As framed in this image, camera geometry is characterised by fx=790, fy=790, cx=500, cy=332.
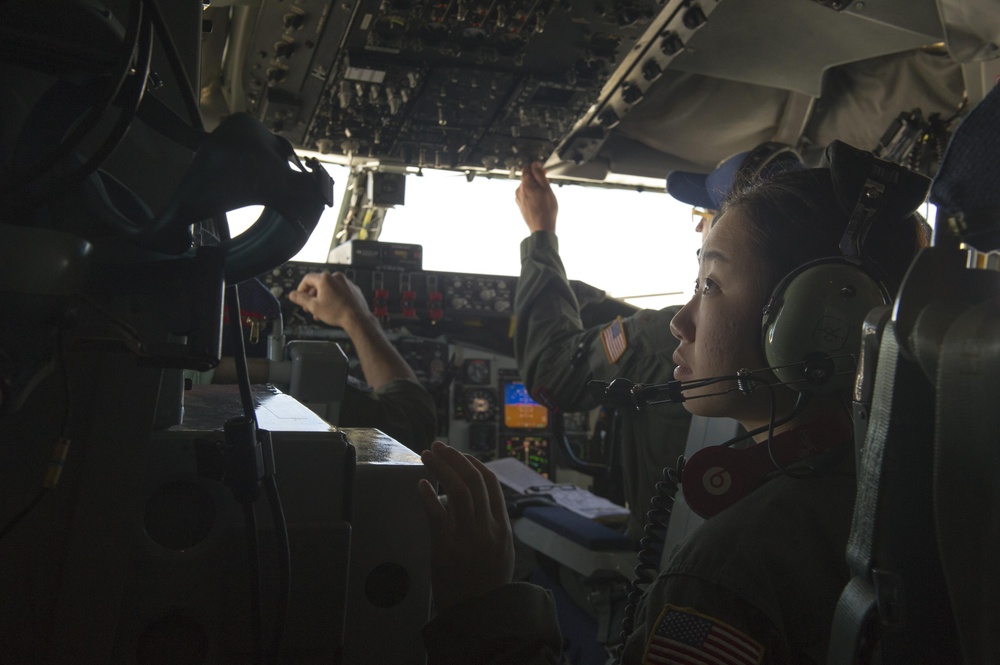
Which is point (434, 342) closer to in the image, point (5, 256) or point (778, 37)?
point (778, 37)

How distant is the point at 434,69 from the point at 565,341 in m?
0.83

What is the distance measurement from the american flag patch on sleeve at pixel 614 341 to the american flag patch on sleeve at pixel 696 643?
4.15ft

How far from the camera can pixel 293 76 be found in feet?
7.29

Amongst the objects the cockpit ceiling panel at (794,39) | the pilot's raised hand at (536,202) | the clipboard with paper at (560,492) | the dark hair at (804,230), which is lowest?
the clipboard with paper at (560,492)

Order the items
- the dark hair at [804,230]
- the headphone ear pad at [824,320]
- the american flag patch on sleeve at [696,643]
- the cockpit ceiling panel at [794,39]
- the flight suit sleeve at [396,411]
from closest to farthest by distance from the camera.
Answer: the american flag patch on sleeve at [696,643]
the headphone ear pad at [824,320]
the dark hair at [804,230]
the flight suit sleeve at [396,411]
the cockpit ceiling panel at [794,39]

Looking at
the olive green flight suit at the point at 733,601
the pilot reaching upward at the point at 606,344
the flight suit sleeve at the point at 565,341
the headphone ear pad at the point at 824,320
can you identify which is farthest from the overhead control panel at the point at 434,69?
the olive green flight suit at the point at 733,601

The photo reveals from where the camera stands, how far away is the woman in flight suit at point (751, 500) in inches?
26.5

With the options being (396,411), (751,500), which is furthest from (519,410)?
(751,500)

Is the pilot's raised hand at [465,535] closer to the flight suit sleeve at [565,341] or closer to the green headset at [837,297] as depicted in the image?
the green headset at [837,297]

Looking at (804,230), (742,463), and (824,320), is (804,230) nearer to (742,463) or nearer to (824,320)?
(824,320)

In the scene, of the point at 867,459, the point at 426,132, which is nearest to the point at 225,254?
the point at 867,459

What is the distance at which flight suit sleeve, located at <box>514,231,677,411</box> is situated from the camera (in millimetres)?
1874

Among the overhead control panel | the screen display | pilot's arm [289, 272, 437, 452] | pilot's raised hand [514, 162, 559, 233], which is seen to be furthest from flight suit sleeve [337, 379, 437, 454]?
the screen display

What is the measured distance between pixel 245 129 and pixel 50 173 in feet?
0.47
